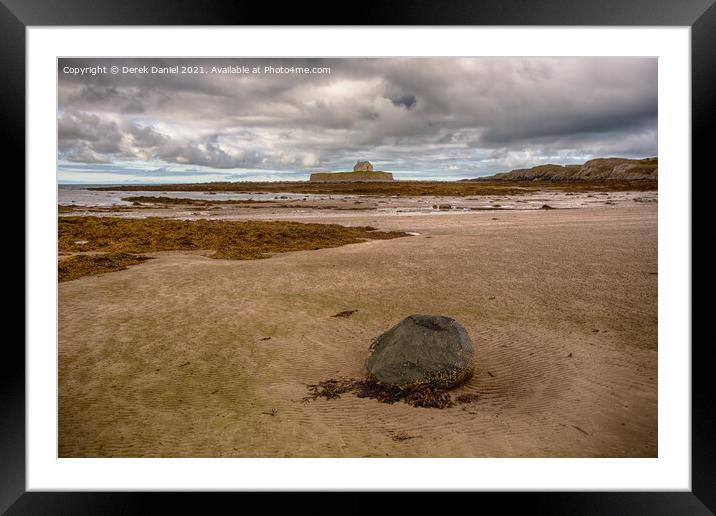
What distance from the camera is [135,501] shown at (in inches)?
172

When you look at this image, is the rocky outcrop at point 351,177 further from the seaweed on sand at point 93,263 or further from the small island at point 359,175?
the seaweed on sand at point 93,263

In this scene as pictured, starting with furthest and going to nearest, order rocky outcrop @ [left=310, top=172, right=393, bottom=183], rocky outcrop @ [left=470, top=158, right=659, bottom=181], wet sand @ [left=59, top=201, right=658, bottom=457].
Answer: rocky outcrop @ [left=310, top=172, right=393, bottom=183], rocky outcrop @ [left=470, top=158, right=659, bottom=181], wet sand @ [left=59, top=201, right=658, bottom=457]

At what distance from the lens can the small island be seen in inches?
4592

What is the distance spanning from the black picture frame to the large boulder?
154 cm

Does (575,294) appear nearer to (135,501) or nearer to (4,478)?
(135,501)

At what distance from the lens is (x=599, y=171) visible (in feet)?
307

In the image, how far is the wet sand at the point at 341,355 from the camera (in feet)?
15.8

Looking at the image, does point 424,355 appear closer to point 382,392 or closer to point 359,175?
point 382,392

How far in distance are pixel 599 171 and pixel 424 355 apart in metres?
101

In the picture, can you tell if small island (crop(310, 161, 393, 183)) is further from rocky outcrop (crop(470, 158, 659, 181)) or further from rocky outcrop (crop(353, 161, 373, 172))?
rocky outcrop (crop(470, 158, 659, 181))

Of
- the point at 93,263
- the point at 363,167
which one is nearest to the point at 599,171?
the point at 363,167

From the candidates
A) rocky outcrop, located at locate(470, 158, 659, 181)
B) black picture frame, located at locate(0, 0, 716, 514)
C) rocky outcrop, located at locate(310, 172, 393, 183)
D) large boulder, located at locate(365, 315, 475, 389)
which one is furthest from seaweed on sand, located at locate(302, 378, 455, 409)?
rocky outcrop, located at locate(310, 172, 393, 183)

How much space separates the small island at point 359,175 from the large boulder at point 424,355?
110999 millimetres

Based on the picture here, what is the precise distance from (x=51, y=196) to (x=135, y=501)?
3.04 meters
